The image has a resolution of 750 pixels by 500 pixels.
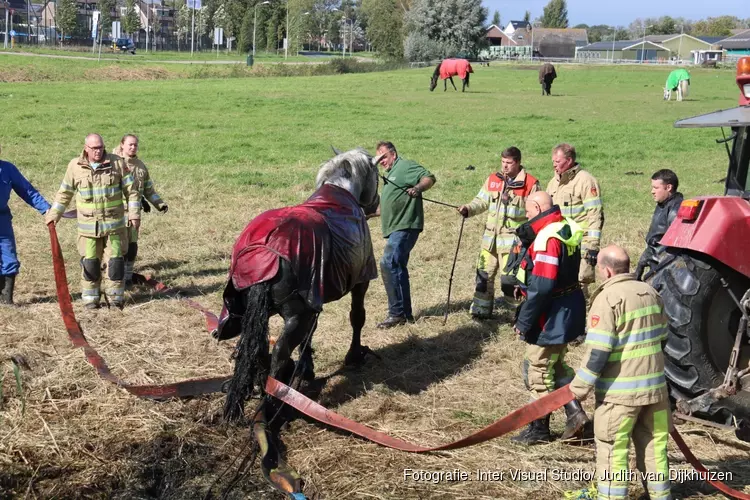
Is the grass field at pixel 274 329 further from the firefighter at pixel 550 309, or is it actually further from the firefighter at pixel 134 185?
the firefighter at pixel 134 185

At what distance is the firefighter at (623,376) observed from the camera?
4160 millimetres

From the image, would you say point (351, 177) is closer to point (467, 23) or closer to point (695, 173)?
point (695, 173)

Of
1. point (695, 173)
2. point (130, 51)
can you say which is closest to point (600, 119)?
point (695, 173)

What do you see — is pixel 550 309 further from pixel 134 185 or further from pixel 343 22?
pixel 343 22

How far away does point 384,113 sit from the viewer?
25.7 metres

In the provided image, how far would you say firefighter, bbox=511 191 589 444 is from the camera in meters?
5.12

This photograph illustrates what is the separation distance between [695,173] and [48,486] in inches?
572

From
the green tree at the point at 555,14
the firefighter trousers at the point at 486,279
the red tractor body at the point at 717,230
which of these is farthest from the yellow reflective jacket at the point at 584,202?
the green tree at the point at 555,14

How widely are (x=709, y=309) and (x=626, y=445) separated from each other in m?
1.32

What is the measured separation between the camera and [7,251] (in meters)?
7.95

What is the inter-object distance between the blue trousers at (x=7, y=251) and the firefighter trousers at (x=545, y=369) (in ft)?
16.8

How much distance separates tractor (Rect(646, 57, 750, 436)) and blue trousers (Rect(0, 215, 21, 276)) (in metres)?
5.89

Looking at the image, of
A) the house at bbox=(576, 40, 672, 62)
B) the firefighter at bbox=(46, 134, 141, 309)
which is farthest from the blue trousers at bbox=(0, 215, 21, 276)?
the house at bbox=(576, 40, 672, 62)

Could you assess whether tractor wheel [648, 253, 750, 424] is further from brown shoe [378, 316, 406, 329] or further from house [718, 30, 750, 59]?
house [718, 30, 750, 59]
